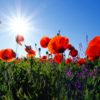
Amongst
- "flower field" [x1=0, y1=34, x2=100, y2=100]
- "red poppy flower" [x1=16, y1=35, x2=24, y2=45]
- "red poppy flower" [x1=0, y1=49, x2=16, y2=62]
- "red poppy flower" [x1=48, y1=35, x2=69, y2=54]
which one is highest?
"red poppy flower" [x1=16, y1=35, x2=24, y2=45]

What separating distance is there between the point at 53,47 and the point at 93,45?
745 mm

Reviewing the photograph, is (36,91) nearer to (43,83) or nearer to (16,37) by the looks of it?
(43,83)

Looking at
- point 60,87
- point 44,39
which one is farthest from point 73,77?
point 60,87

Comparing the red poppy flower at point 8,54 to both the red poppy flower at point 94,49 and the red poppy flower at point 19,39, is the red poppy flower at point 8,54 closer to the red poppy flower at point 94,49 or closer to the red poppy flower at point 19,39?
the red poppy flower at point 19,39

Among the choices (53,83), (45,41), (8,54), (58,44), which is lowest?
(53,83)

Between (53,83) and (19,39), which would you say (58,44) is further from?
(19,39)

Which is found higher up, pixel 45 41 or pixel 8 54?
pixel 45 41

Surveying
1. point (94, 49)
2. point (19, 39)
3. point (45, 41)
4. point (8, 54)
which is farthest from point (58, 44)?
point (19, 39)

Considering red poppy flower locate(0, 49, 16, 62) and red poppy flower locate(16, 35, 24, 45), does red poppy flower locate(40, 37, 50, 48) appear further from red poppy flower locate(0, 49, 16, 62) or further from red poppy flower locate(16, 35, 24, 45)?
red poppy flower locate(16, 35, 24, 45)

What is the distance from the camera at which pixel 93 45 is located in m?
2.90

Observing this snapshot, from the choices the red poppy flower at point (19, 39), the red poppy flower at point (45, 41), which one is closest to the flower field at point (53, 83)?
the red poppy flower at point (45, 41)

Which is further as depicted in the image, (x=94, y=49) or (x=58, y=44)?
(x=58, y=44)

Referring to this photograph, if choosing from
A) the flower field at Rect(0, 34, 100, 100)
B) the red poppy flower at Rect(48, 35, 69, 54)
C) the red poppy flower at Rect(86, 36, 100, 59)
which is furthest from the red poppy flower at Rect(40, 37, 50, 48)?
the red poppy flower at Rect(86, 36, 100, 59)

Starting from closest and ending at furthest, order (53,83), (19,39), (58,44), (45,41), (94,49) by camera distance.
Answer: (94,49) → (58,44) → (53,83) → (45,41) → (19,39)
